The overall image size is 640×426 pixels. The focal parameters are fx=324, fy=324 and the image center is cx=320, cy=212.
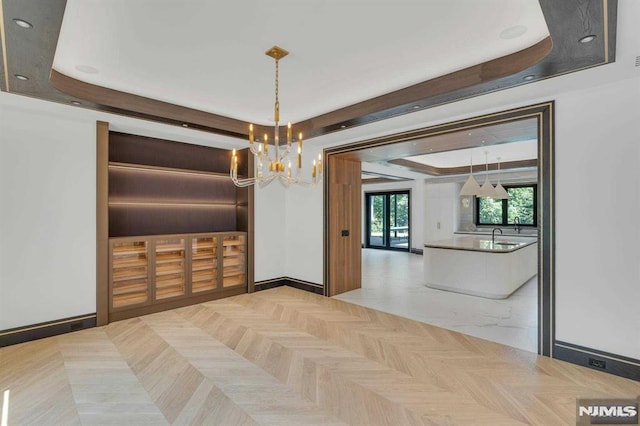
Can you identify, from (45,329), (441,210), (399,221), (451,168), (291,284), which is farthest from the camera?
(399,221)

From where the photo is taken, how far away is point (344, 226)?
582 cm

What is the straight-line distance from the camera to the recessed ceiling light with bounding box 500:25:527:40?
2426 millimetres

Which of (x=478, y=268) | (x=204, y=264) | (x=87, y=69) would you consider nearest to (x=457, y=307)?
(x=478, y=268)

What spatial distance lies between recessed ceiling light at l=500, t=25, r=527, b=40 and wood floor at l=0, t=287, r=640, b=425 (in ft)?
9.24

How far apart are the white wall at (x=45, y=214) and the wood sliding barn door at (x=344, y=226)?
11.2 feet

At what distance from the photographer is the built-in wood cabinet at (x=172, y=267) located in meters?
4.32

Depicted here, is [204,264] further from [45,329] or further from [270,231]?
[45,329]

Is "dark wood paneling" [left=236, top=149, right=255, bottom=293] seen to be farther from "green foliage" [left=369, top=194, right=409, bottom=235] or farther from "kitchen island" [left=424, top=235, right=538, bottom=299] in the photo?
"green foliage" [left=369, top=194, right=409, bottom=235]

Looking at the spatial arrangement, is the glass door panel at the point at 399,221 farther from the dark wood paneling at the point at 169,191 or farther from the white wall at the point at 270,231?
the dark wood paneling at the point at 169,191

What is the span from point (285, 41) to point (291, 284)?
14.6 feet

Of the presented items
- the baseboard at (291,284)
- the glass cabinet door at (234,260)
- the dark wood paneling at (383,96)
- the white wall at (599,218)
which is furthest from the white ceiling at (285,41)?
the baseboard at (291,284)

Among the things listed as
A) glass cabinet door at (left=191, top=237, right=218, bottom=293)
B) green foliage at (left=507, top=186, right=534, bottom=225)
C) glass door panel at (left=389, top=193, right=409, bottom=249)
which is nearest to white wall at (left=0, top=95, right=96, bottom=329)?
glass cabinet door at (left=191, top=237, right=218, bottom=293)

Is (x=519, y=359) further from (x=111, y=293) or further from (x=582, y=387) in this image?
(x=111, y=293)

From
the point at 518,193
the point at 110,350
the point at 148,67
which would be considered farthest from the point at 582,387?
the point at 518,193
